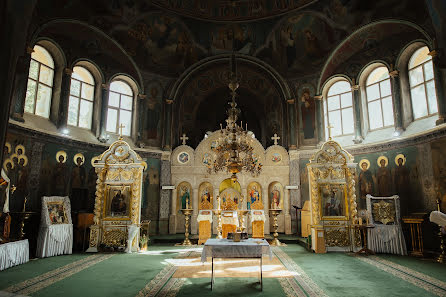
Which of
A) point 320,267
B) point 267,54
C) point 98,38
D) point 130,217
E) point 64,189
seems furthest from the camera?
point 267,54

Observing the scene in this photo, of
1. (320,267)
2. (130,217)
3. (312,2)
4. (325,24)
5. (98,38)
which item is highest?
(312,2)

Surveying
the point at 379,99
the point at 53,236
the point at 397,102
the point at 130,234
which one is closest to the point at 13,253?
the point at 53,236

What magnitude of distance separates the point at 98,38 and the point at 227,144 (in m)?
8.99

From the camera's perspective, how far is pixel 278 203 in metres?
15.1

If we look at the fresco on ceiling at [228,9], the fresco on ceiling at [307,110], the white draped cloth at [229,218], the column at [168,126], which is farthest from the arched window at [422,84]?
the column at [168,126]

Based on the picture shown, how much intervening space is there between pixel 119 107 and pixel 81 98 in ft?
6.11

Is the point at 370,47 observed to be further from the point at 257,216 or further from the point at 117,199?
the point at 117,199

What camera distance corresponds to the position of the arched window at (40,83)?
472 inches

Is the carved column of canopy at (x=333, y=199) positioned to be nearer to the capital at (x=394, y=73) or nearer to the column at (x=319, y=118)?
the column at (x=319, y=118)

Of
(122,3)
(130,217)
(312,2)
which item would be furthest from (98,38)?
(312,2)

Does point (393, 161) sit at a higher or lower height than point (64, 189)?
higher

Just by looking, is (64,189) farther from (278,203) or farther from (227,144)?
(278,203)

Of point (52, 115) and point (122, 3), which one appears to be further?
point (122, 3)

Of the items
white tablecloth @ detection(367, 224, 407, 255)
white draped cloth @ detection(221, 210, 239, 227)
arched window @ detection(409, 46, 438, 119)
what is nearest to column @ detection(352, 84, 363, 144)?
arched window @ detection(409, 46, 438, 119)
